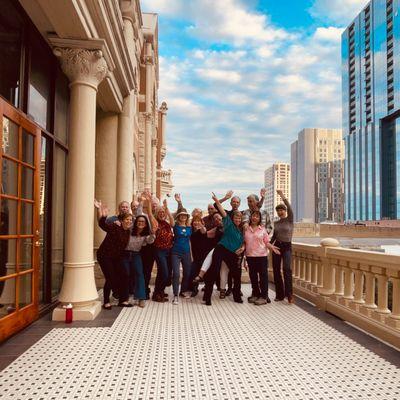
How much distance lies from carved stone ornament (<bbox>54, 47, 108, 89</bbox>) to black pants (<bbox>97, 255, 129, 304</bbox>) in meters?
2.56

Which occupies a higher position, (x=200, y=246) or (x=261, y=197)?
(x=261, y=197)

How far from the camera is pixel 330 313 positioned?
18.4ft

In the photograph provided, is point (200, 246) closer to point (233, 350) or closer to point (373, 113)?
point (233, 350)

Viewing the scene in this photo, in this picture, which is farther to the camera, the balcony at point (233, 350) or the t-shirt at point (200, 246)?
the t-shirt at point (200, 246)

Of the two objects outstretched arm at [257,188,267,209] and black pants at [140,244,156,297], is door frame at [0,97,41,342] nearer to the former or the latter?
black pants at [140,244,156,297]

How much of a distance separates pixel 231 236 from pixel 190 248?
0.86 metres

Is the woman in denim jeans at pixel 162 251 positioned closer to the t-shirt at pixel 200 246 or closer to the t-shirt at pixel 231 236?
the t-shirt at pixel 200 246

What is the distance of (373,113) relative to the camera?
263 ft

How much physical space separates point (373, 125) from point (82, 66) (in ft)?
276

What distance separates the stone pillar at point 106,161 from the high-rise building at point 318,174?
10702cm

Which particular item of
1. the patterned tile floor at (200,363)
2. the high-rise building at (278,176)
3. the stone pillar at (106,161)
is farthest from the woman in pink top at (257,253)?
the high-rise building at (278,176)

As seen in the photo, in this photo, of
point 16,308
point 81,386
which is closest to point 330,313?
point 81,386

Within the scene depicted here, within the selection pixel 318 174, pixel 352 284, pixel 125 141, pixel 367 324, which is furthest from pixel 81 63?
pixel 318 174

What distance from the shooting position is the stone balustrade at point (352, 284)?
4223 millimetres
